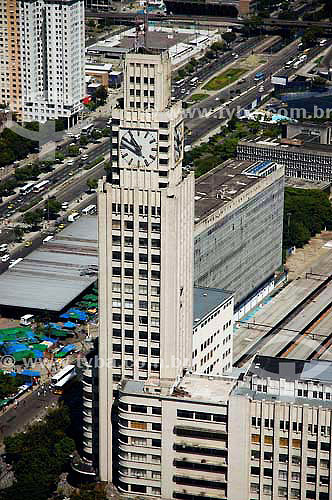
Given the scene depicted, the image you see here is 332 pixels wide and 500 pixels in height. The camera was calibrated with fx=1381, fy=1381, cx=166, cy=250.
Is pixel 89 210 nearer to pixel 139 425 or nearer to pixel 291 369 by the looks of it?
pixel 139 425

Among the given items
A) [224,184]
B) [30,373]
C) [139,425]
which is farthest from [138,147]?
[224,184]

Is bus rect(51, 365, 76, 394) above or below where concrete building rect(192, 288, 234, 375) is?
below

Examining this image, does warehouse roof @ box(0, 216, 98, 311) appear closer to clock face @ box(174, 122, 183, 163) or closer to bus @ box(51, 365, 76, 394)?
bus @ box(51, 365, 76, 394)

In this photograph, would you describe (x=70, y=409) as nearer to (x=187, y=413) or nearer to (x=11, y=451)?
(x=11, y=451)

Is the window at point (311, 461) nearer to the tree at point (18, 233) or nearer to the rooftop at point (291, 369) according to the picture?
the rooftop at point (291, 369)

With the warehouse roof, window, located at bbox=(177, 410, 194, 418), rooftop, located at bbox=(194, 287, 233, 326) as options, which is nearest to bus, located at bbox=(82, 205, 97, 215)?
the warehouse roof

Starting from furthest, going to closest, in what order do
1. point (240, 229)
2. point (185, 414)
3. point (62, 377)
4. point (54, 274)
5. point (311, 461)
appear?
point (54, 274), point (240, 229), point (62, 377), point (185, 414), point (311, 461)
